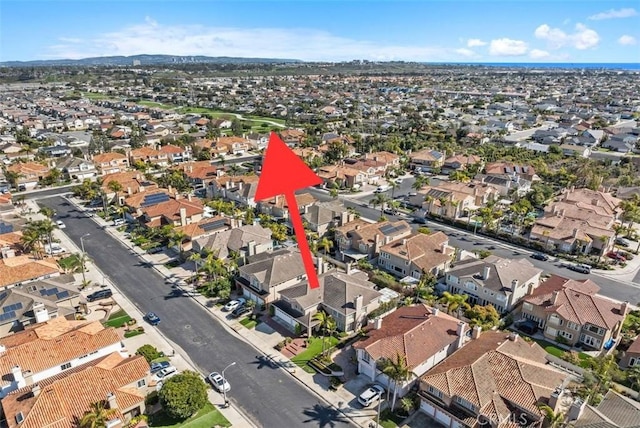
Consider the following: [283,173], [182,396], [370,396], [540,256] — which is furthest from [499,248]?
[283,173]

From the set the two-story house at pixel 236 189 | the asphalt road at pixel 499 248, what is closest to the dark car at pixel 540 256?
the asphalt road at pixel 499 248

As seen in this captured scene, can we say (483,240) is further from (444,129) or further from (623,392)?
(444,129)

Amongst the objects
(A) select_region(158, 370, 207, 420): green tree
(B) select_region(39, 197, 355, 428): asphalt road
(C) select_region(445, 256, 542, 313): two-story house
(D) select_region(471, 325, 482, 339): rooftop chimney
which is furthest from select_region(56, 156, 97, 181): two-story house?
(D) select_region(471, 325, 482, 339): rooftop chimney

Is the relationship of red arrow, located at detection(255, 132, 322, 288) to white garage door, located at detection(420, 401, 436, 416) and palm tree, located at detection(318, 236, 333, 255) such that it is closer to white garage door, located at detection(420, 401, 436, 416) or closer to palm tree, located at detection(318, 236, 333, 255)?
white garage door, located at detection(420, 401, 436, 416)

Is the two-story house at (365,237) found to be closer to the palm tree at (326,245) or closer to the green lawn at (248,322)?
the palm tree at (326,245)

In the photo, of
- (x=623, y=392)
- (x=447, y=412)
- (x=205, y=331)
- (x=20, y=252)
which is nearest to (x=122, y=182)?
(x=20, y=252)
